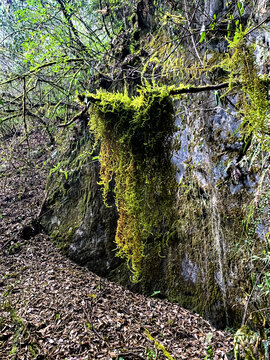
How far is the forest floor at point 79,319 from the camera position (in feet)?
8.42

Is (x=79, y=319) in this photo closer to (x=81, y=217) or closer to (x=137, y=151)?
(x=81, y=217)

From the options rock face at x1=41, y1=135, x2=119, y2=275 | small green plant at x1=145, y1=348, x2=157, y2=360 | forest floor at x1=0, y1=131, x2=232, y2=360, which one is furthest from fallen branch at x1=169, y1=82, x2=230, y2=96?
rock face at x1=41, y1=135, x2=119, y2=275

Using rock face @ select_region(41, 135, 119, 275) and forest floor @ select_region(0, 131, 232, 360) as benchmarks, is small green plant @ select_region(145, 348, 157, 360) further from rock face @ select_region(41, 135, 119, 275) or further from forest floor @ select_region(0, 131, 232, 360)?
rock face @ select_region(41, 135, 119, 275)

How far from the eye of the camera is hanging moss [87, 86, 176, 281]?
2.27 metres

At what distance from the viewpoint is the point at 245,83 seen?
2.03m

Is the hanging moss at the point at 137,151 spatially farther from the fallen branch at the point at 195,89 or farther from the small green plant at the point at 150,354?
the small green plant at the point at 150,354

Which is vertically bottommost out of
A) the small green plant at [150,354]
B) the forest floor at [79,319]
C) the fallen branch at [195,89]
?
the small green plant at [150,354]

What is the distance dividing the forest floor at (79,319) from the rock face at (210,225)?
278 mm

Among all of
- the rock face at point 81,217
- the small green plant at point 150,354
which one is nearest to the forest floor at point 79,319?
the small green plant at point 150,354

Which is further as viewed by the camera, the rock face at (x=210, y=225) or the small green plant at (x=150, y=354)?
the rock face at (x=210, y=225)

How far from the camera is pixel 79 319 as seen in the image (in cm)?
297

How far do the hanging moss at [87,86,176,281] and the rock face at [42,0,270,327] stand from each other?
0.82m

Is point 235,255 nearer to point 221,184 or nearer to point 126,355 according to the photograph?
point 221,184

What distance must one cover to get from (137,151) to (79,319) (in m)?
2.26
